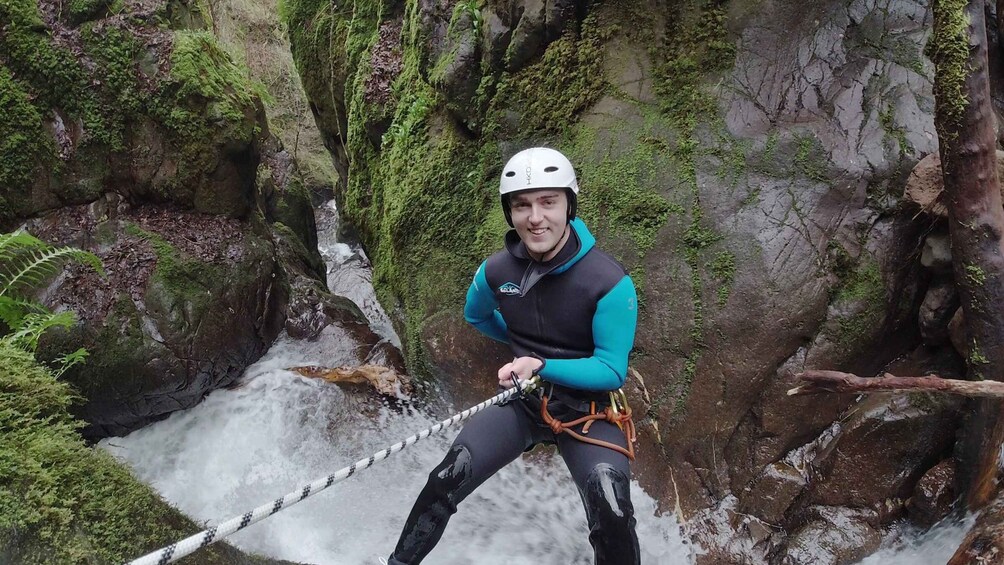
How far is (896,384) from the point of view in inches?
110

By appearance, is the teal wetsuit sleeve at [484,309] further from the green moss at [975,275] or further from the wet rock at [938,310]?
the wet rock at [938,310]

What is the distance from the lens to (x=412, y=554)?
285 centimetres

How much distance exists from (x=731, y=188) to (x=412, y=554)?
3368 millimetres

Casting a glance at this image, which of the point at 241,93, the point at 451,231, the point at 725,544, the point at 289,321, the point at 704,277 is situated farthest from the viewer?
the point at 289,321

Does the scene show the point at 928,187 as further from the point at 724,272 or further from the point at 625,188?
the point at 625,188

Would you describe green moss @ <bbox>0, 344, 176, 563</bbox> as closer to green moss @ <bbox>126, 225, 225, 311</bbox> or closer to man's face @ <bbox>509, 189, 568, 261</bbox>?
man's face @ <bbox>509, 189, 568, 261</bbox>

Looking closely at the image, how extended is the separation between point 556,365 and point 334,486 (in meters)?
3.00

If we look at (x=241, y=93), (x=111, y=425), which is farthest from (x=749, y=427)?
(x=241, y=93)

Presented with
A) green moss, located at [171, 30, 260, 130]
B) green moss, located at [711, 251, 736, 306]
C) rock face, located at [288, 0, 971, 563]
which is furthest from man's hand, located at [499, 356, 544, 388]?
green moss, located at [171, 30, 260, 130]

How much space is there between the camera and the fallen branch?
2.72 meters

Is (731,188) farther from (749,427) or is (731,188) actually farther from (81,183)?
(81,183)

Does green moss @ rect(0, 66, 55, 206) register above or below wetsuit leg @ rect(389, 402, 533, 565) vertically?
above

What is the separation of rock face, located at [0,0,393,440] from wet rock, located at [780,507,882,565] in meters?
5.33

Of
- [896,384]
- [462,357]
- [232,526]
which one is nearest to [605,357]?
[896,384]
